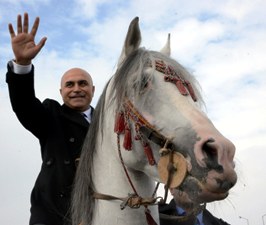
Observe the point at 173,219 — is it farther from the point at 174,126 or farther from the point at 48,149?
the point at 48,149

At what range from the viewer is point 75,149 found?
455cm

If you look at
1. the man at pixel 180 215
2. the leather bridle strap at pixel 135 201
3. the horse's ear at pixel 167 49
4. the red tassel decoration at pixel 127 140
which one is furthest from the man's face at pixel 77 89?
the leather bridle strap at pixel 135 201

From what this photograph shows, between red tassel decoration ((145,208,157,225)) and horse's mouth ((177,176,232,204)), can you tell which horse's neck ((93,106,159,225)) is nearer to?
red tassel decoration ((145,208,157,225))

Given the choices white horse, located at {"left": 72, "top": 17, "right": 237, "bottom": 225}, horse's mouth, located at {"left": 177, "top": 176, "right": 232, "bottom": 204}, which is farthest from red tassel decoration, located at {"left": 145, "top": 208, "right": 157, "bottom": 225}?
horse's mouth, located at {"left": 177, "top": 176, "right": 232, "bottom": 204}

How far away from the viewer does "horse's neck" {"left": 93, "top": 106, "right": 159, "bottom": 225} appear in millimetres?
3660

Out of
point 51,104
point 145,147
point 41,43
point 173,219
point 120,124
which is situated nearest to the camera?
point 145,147

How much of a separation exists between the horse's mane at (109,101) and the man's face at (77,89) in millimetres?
821

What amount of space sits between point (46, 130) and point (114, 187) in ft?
3.96

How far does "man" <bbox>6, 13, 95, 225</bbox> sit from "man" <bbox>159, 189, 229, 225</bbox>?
1.09m

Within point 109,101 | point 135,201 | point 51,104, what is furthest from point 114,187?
point 51,104

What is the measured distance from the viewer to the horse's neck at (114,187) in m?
3.66

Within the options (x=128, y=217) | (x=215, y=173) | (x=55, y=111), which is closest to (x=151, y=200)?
(x=128, y=217)

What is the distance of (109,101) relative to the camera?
397 cm

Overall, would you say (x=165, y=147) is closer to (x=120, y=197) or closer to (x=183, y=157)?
(x=183, y=157)
